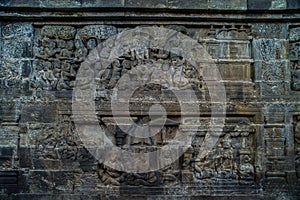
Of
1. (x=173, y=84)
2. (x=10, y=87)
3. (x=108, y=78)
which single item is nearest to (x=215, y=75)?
(x=173, y=84)

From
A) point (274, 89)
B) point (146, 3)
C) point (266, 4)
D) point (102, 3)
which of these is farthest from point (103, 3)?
point (274, 89)

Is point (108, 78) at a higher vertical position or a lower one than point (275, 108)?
higher

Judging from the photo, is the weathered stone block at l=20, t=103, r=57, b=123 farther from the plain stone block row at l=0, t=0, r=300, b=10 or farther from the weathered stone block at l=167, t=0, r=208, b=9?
the weathered stone block at l=167, t=0, r=208, b=9

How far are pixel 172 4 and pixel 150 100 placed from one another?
1.59 meters

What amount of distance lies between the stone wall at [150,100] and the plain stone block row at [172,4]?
0.02 metres

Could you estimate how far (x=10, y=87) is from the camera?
21.6 ft

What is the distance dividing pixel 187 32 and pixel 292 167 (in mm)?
2665

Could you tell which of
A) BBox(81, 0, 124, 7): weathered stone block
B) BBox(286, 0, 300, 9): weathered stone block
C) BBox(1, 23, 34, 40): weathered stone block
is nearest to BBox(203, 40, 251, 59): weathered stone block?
BBox(286, 0, 300, 9): weathered stone block

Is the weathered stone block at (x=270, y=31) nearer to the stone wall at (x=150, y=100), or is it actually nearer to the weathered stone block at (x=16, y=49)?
the stone wall at (x=150, y=100)

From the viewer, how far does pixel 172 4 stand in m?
6.81

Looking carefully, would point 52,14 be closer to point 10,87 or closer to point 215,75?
point 10,87

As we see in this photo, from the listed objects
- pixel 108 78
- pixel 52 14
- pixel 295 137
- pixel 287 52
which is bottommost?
pixel 295 137

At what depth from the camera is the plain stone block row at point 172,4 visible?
22.1 ft

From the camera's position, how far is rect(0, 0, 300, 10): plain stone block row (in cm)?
675
